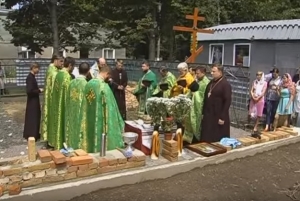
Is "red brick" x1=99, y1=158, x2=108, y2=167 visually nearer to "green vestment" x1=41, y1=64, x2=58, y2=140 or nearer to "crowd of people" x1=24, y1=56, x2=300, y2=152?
"crowd of people" x1=24, y1=56, x2=300, y2=152

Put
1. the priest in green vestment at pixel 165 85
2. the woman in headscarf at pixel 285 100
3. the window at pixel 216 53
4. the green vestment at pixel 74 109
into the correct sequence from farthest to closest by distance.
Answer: the window at pixel 216 53 → the woman in headscarf at pixel 285 100 → the priest in green vestment at pixel 165 85 → the green vestment at pixel 74 109

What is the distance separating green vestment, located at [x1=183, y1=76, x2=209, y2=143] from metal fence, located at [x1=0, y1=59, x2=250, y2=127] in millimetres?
3312

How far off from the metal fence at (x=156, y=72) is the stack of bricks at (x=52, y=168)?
6281mm

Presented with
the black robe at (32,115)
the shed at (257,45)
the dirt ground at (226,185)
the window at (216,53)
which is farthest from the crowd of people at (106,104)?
the window at (216,53)

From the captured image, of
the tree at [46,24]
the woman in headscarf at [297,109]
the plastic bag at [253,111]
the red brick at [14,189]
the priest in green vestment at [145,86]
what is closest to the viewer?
the red brick at [14,189]

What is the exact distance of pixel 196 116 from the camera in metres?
7.57

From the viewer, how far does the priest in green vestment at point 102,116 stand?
573cm

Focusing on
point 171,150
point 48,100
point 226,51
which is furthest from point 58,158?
point 226,51

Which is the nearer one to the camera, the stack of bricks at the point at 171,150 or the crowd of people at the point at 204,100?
the stack of bricks at the point at 171,150

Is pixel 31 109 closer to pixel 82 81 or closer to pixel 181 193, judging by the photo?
pixel 82 81

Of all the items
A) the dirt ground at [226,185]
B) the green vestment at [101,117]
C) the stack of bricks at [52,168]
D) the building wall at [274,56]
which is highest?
the building wall at [274,56]

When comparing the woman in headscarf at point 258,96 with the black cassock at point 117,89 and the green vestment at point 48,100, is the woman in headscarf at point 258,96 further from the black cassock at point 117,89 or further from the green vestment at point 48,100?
the green vestment at point 48,100

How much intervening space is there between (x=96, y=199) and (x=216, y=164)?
2.21 meters

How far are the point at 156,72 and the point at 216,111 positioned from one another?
10799 mm
